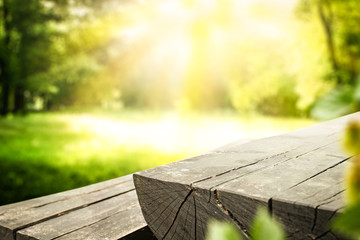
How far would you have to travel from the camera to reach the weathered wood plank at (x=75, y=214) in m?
1.77

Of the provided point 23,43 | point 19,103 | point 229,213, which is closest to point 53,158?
point 19,103

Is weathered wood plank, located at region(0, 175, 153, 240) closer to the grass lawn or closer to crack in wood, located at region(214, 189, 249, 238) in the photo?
crack in wood, located at region(214, 189, 249, 238)

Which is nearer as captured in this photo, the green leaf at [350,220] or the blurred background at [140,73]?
the green leaf at [350,220]

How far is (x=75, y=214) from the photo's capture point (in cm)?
203

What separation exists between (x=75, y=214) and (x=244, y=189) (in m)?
1.15

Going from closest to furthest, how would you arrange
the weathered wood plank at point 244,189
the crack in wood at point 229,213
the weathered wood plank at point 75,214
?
1. the weathered wood plank at point 244,189
2. the crack in wood at point 229,213
3. the weathered wood plank at point 75,214

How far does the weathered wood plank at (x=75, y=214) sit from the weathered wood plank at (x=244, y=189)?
355 millimetres

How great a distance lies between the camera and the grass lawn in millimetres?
7343

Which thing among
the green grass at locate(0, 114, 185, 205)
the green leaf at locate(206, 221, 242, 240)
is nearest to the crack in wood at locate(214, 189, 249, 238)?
the green leaf at locate(206, 221, 242, 240)

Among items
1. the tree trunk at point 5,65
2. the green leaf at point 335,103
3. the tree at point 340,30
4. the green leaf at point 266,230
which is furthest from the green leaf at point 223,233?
the tree trunk at point 5,65

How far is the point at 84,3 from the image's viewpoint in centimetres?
1008

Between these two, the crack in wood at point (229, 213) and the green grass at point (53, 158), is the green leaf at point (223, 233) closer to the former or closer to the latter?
the crack in wood at point (229, 213)

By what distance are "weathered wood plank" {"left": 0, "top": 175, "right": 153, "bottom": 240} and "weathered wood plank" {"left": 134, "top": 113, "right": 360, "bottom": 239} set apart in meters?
0.35

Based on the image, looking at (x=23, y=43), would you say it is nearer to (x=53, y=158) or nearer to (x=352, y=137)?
(x=53, y=158)
